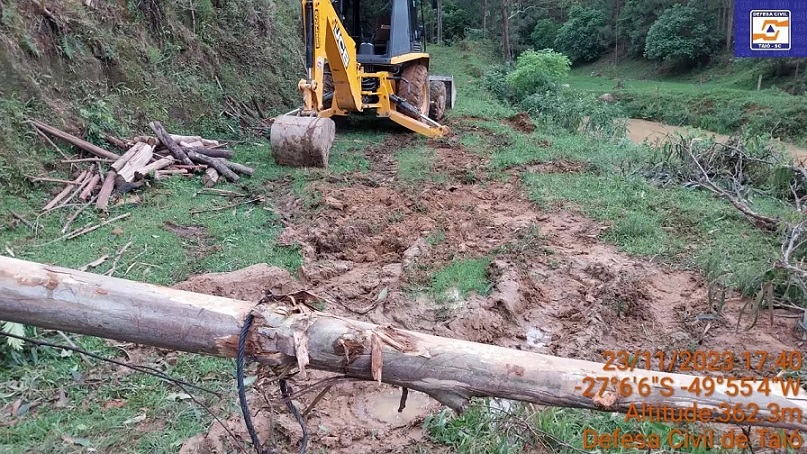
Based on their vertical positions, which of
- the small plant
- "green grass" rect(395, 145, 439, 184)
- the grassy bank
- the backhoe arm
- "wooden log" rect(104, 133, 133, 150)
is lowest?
the grassy bank

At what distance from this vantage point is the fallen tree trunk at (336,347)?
1.94 metres

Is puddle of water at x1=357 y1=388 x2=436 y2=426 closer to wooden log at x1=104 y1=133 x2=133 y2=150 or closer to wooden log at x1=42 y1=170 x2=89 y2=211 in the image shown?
wooden log at x1=42 y1=170 x2=89 y2=211

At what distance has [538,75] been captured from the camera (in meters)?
17.8

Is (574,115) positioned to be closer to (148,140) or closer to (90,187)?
(148,140)

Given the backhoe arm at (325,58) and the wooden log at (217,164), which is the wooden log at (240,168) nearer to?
the wooden log at (217,164)

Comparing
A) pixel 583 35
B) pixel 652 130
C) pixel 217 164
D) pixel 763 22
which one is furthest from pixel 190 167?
pixel 583 35

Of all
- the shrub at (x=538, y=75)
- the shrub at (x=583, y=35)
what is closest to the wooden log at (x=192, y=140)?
the shrub at (x=538, y=75)

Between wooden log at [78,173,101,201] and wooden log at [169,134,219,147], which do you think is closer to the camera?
wooden log at [78,173,101,201]

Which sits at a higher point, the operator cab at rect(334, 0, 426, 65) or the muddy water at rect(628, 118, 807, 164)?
the operator cab at rect(334, 0, 426, 65)

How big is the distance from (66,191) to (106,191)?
0.45 m

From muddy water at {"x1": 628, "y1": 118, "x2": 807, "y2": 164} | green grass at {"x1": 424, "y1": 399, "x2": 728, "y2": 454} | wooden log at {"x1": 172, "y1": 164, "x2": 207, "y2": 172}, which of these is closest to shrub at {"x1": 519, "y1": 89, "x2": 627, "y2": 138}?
muddy water at {"x1": 628, "y1": 118, "x2": 807, "y2": 164}

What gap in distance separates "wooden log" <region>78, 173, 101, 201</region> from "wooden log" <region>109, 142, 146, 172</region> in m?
0.22

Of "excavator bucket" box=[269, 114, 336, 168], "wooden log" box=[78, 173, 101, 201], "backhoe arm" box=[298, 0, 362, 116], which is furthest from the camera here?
"excavator bucket" box=[269, 114, 336, 168]

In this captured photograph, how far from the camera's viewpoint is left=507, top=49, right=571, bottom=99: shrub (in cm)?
1781
